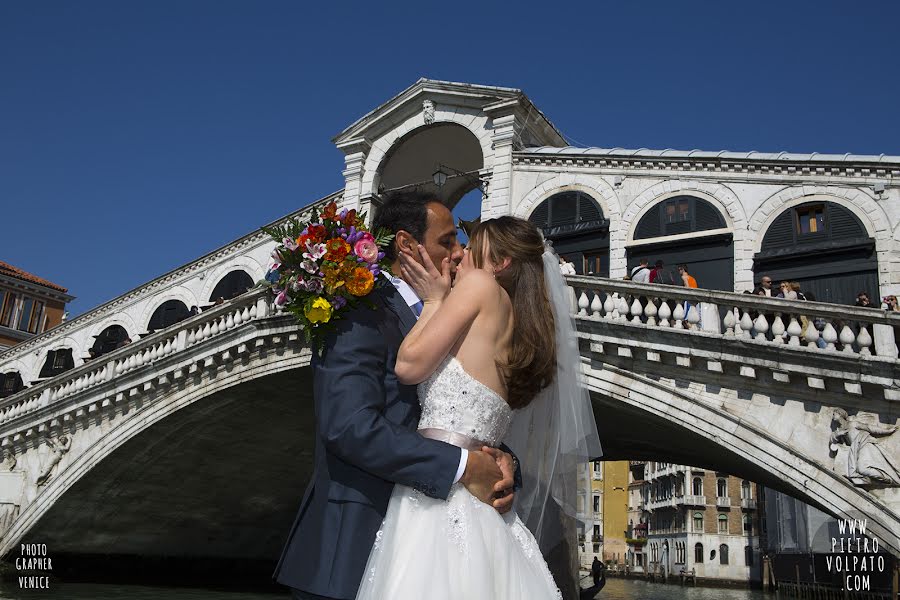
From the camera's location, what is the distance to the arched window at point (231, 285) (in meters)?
19.7

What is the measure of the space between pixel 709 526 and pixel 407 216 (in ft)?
155

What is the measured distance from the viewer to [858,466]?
904 cm

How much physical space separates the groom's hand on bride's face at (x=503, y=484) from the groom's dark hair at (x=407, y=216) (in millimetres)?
903

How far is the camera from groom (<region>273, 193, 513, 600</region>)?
2430 mm

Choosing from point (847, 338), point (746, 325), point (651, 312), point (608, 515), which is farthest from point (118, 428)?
point (608, 515)

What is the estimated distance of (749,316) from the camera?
32.4ft

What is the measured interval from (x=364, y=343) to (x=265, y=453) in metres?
16.6

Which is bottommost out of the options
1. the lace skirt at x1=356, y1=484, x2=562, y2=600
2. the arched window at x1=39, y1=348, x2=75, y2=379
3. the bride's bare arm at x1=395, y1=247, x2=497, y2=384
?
the lace skirt at x1=356, y1=484, x2=562, y2=600

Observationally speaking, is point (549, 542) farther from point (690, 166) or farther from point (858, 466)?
point (690, 166)

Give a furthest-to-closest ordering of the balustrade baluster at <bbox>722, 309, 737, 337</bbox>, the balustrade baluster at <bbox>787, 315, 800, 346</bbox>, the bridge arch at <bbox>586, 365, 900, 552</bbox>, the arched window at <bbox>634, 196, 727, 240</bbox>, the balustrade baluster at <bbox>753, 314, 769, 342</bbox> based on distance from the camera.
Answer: the arched window at <bbox>634, 196, 727, 240</bbox> < the balustrade baluster at <bbox>722, 309, 737, 337</bbox> < the balustrade baluster at <bbox>753, 314, 769, 342</bbox> < the balustrade baluster at <bbox>787, 315, 800, 346</bbox> < the bridge arch at <bbox>586, 365, 900, 552</bbox>

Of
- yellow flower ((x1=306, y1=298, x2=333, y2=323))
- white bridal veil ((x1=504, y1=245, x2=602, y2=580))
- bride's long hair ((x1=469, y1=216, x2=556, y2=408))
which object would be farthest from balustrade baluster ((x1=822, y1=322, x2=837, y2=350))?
yellow flower ((x1=306, y1=298, x2=333, y2=323))

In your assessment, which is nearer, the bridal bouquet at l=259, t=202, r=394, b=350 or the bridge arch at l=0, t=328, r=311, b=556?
the bridal bouquet at l=259, t=202, r=394, b=350

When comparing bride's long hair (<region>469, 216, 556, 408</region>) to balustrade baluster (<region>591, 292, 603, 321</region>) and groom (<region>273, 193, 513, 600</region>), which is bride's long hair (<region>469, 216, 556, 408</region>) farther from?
balustrade baluster (<region>591, 292, 603, 321</region>)

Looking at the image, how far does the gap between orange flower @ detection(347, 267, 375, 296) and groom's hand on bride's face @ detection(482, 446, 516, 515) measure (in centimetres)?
70
